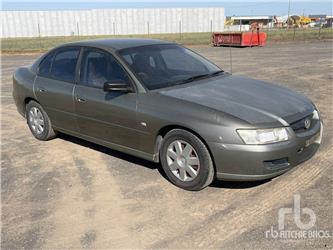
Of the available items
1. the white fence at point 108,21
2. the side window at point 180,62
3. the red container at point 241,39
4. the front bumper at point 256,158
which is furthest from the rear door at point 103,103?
the white fence at point 108,21

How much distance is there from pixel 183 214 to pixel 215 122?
97 cm

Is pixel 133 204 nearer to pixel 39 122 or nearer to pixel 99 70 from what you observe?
pixel 99 70

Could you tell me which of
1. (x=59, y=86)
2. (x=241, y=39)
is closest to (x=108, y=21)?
(x=241, y=39)

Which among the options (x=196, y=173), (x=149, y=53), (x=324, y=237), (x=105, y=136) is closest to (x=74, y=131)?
(x=105, y=136)

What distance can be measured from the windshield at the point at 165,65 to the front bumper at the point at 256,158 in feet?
4.18

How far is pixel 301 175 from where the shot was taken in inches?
190

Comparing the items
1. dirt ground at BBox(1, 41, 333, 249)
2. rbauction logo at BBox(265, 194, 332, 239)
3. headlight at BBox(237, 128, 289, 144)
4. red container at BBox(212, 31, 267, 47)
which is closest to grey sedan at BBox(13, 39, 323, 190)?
headlight at BBox(237, 128, 289, 144)

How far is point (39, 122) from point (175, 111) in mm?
2952

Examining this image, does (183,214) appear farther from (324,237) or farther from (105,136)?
(105,136)

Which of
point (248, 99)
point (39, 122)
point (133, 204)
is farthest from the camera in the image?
point (39, 122)

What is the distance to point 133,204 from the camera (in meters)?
4.31

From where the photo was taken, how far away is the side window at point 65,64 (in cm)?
574

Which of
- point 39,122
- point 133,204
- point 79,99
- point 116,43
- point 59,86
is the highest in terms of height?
point 116,43

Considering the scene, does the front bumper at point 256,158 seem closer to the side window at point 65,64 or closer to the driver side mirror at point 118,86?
the driver side mirror at point 118,86
